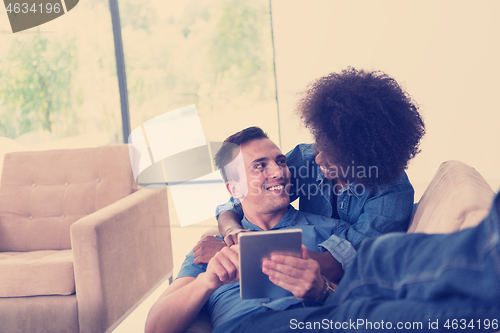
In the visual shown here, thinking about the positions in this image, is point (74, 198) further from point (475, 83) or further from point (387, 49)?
point (475, 83)

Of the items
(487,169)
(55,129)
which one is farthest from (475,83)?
(55,129)

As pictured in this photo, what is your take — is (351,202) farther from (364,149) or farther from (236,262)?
(236,262)

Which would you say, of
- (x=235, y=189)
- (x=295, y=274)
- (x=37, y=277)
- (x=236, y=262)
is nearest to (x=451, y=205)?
(x=295, y=274)

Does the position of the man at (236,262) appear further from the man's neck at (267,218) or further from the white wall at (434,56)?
the white wall at (434,56)

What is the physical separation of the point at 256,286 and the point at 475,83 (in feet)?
12.9

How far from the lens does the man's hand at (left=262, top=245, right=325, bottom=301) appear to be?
100 cm

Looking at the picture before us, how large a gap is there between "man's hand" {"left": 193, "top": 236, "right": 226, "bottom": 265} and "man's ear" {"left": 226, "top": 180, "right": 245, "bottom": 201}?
0.96ft

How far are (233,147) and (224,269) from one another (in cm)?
68

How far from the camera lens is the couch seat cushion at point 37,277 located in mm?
1870

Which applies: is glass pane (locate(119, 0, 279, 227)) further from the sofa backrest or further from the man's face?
the man's face

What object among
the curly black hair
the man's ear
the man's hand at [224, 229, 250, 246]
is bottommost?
the man's hand at [224, 229, 250, 246]

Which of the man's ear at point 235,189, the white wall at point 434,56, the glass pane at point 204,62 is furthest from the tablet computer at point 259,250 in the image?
the glass pane at point 204,62

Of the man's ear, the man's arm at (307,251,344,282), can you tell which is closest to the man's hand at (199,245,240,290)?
the man's arm at (307,251,344,282)

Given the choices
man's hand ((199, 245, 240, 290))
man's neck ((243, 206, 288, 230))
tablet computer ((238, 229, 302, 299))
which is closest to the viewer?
tablet computer ((238, 229, 302, 299))
